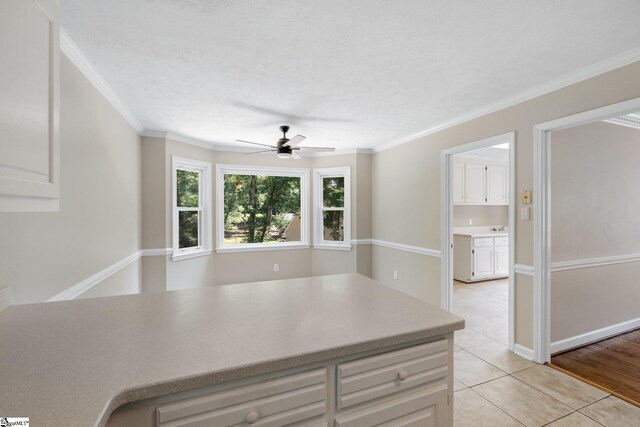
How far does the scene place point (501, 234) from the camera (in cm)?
552

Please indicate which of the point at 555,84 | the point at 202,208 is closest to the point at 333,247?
the point at 202,208

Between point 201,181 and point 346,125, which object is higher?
point 346,125

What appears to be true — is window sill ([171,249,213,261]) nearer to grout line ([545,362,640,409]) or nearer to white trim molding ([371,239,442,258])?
white trim molding ([371,239,442,258])

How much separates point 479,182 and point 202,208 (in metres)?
5.12

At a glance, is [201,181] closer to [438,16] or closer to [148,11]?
[148,11]

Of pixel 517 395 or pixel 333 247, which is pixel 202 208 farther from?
pixel 517 395

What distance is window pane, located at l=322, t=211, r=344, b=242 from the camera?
16.9ft

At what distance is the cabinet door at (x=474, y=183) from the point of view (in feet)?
17.7

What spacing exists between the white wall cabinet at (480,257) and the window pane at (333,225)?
2.33m

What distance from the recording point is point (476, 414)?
6.41 feet

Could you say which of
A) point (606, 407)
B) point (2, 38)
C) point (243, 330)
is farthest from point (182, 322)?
point (606, 407)

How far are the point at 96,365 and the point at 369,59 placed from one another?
2207mm

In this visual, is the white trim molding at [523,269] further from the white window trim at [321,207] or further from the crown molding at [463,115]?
the white window trim at [321,207]

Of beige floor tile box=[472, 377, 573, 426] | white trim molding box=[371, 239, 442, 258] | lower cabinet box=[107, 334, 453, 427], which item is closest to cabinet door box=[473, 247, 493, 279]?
white trim molding box=[371, 239, 442, 258]
